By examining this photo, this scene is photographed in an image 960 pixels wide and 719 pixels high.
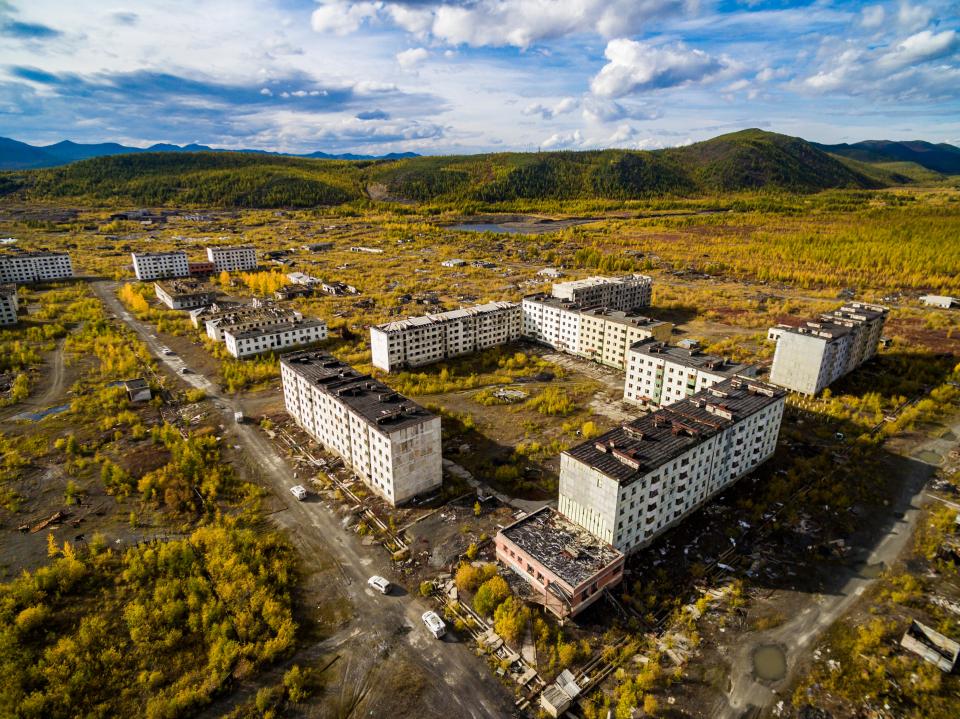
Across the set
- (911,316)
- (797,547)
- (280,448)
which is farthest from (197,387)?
(911,316)

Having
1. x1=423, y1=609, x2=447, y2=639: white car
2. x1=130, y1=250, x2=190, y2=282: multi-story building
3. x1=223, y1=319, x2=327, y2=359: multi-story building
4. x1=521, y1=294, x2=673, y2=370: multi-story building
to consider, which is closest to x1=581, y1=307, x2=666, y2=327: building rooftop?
x1=521, y1=294, x2=673, y2=370: multi-story building

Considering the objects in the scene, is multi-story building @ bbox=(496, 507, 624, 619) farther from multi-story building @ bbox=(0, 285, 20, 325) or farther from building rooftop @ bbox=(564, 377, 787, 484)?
multi-story building @ bbox=(0, 285, 20, 325)

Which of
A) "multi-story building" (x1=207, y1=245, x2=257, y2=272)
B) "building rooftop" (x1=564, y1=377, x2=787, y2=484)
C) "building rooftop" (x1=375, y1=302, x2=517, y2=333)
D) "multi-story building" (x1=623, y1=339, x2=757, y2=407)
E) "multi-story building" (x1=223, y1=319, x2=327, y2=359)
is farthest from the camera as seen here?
"multi-story building" (x1=207, y1=245, x2=257, y2=272)

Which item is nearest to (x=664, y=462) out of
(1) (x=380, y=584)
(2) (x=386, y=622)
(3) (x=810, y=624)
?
(3) (x=810, y=624)

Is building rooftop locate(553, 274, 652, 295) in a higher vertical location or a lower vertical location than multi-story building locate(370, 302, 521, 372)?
higher

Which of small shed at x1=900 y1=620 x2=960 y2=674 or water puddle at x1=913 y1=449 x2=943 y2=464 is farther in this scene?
water puddle at x1=913 y1=449 x2=943 y2=464

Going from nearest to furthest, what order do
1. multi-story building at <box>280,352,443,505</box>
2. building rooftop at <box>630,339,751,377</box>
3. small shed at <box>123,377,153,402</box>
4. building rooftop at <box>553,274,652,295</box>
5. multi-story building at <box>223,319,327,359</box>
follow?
multi-story building at <box>280,352,443,505</box>
building rooftop at <box>630,339,751,377</box>
small shed at <box>123,377,153,402</box>
multi-story building at <box>223,319,327,359</box>
building rooftop at <box>553,274,652,295</box>

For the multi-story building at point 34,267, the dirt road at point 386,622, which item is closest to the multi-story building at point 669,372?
the dirt road at point 386,622

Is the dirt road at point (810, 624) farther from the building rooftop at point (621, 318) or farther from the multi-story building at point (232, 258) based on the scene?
the multi-story building at point (232, 258)
